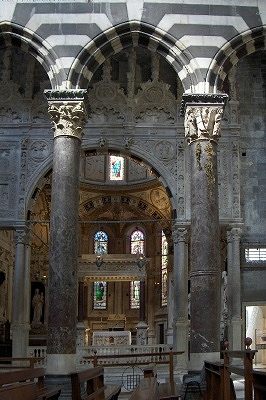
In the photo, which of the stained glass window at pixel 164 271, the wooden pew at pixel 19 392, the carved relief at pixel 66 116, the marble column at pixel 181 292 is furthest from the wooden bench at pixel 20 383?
the stained glass window at pixel 164 271

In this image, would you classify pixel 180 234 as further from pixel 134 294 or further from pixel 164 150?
pixel 134 294

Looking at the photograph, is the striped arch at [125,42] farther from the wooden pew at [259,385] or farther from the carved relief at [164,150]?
the wooden pew at [259,385]

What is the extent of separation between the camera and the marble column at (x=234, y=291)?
17234 mm

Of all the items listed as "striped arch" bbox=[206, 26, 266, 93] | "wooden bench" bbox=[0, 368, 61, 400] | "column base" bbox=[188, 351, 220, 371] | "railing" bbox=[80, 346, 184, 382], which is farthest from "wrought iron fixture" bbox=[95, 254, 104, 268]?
"wooden bench" bbox=[0, 368, 61, 400]

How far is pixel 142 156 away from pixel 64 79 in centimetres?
665

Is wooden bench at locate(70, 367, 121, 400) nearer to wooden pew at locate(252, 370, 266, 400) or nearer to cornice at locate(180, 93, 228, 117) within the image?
wooden pew at locate(252, 370, 266, 400)

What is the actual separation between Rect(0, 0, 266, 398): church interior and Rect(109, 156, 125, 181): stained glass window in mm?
65

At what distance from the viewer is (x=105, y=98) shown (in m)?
18.7

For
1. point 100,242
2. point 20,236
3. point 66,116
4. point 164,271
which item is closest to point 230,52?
point 66,116

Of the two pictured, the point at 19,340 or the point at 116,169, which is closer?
the point at 19,340

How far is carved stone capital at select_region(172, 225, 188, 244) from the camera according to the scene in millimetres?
17938

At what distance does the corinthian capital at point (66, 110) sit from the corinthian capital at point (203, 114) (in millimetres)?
1899

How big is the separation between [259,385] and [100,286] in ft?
82.0

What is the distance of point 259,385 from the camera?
5.84m
